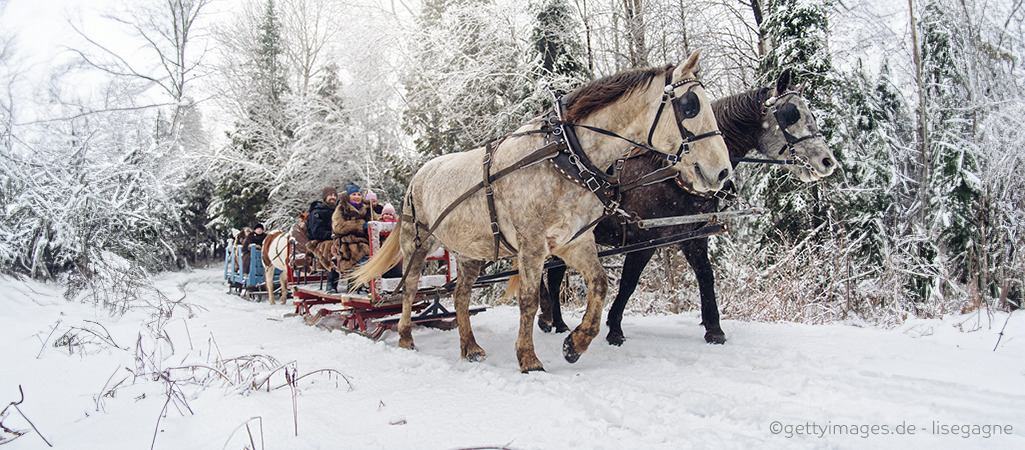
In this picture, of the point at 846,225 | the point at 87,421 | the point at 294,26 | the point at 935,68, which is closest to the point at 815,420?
the point at 87,421

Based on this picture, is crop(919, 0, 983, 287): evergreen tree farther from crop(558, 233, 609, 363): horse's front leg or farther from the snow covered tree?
crop(558, 233, 609, 363): horse's front leg

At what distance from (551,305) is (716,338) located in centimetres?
175

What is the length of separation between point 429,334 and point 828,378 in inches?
139

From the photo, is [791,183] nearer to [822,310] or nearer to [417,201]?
[822,310]

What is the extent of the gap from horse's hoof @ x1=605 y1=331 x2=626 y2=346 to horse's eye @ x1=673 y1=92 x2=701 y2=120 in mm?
1920

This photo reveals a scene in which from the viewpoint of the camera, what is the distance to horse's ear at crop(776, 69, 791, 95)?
3945mm

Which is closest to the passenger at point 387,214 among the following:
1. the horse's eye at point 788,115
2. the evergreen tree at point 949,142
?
the horse's eye at point 788,115

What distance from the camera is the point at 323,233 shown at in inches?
301

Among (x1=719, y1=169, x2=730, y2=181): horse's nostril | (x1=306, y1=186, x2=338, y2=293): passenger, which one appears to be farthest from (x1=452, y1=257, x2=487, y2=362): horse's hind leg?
(x1=306, y1=186, x2=338, y2=293): passenger

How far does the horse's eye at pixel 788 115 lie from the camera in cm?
390

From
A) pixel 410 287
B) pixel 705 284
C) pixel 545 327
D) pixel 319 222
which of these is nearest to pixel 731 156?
pixel 705 284

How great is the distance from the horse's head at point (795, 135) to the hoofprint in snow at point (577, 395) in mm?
1223

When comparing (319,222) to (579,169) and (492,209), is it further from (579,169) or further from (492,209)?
(579,169)

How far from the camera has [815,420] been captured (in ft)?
7.29
